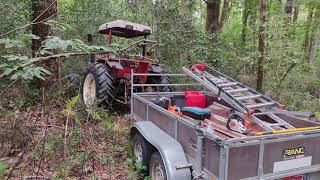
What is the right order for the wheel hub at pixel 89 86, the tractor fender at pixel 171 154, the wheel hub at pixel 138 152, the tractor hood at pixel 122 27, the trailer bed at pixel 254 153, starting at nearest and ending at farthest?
the trailer bed at pixel 254 153, the tractor fender at pixel 171 154, the wheel hub at pixel 138 152, the tractor hood at pixel 122 27, the wheel hub at pixel 89 86

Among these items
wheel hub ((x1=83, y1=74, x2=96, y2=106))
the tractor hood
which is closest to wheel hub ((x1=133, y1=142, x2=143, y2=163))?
wheel hub ((x1=83, y1=74, x2=96, y2=106))

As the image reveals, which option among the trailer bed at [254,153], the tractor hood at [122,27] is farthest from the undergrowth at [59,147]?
the tractor hood at [122,27]

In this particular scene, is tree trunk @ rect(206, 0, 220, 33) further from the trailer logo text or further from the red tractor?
the trailer logo text

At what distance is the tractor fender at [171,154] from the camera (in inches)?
143

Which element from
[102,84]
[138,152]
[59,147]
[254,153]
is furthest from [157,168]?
[102,84]

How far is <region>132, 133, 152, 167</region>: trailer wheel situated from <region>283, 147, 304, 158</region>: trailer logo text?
184 cm

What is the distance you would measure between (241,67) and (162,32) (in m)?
2.77

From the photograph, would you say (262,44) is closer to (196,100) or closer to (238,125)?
(196,100)

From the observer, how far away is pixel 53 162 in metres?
4.55

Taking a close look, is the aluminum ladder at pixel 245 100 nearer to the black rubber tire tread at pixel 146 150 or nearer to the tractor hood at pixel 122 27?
the black rubber tire tread at pixel 146 150

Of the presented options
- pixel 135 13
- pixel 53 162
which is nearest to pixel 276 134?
pixel 53 162

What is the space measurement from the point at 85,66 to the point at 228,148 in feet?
25.1

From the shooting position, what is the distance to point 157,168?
13.8ft

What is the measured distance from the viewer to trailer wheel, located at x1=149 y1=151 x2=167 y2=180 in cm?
396
